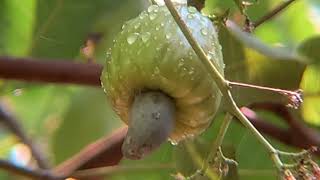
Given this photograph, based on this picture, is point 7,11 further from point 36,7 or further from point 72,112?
point 72,112

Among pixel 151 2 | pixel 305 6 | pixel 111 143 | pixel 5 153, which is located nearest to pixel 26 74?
pixel 111 143

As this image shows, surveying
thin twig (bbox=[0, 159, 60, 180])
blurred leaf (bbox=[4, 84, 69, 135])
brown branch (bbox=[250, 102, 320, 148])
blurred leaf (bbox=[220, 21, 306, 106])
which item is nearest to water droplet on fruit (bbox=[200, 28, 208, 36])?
blurred leaf (bbox=[220, 21, 306, 106])

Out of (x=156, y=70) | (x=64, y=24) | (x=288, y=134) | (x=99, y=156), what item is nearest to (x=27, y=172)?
(x=99, y=156)

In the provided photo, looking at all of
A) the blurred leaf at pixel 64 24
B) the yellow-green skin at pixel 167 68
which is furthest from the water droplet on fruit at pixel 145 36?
the blurred leaf at pixel 64 24

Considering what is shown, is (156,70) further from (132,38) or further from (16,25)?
(16,25)

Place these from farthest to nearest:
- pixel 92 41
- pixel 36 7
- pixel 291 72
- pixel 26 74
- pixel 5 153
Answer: pixel 5 153
pixel 92 41
pixel 36 7
pixel 26 74
pixel 291 72

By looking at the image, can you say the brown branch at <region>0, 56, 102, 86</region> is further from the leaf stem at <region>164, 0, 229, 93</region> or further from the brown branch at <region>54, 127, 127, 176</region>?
the leaf stem at <region>164, 0, 229, 93</region>

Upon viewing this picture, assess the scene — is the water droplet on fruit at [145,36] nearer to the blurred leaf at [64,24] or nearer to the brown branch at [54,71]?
the brown branch at [54,71]
